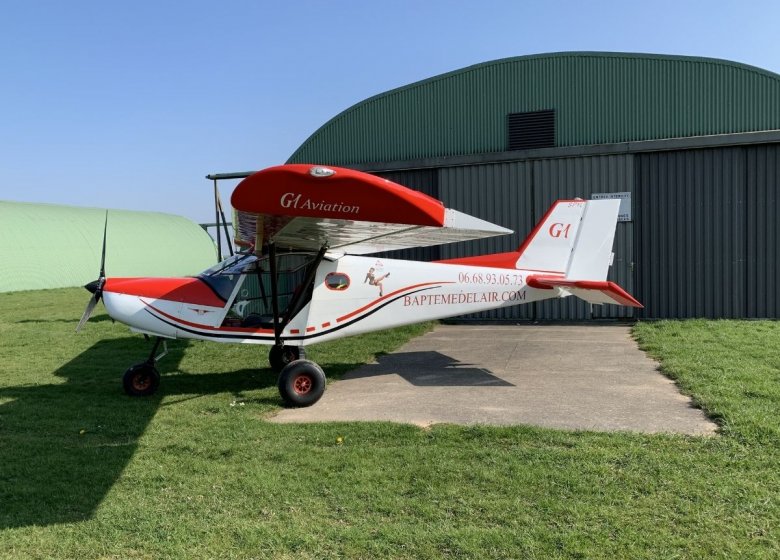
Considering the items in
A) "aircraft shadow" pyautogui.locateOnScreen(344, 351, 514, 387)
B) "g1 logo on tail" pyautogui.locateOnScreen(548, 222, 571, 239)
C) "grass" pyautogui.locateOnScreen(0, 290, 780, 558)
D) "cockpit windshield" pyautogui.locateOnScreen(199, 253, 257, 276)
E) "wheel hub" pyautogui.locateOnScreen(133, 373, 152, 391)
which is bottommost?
"aircraft shadow" pyautogui.locateOnScreen(344, 351, 514, 387)

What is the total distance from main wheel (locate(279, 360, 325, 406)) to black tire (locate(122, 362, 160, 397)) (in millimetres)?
1925

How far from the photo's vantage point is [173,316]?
23.3 ft

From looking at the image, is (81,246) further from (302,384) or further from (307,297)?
(302,384)

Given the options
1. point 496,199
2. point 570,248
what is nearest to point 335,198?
point 570,248

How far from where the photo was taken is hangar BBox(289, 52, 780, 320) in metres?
12.2

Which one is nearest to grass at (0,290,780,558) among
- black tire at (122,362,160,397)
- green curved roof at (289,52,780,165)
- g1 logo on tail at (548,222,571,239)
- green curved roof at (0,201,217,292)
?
black tire at (122,362,160,397)

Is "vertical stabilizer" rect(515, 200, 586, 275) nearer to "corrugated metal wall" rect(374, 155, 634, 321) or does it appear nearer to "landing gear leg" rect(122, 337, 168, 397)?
"corrugated metal wall" rect(374, 155, 634, 321)

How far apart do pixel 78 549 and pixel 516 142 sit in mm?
12961

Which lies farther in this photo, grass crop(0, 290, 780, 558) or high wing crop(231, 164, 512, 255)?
high wing crop(231, 164, 512, 255)

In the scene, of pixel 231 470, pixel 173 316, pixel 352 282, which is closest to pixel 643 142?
pixel 352 282

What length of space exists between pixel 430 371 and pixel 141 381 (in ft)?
13.4

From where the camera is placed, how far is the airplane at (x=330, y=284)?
6.63 metres

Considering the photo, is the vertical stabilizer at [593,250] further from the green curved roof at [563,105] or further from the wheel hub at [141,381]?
the wheel hub at [141,381]

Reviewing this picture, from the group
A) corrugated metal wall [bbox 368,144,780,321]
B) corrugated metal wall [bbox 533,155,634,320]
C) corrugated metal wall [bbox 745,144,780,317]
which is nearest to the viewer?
corrugated metal wall [bbox 745,144,780,317]
